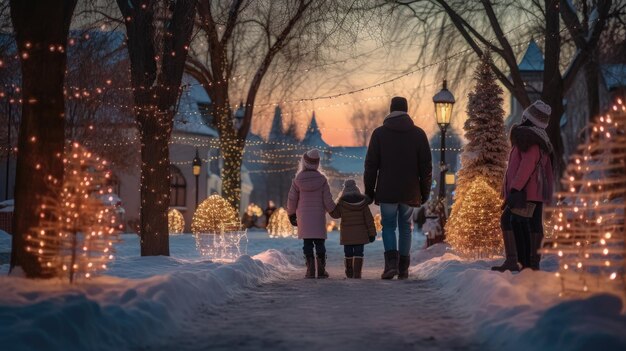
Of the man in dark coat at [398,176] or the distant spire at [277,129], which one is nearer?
the man in dark coat at [398,176]

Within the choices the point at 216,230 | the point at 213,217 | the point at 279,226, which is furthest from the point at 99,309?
the point at 279,226

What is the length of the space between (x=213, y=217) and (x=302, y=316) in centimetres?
1221

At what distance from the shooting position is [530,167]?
1027 cm

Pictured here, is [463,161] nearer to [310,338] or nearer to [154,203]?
[154,203]

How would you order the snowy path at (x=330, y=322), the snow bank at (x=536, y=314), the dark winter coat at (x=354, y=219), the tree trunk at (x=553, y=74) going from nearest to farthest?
the snow bank at (x=536, y=314)
the snowy path at (x=330, y=322)
the dark winter coat at (x=354, y=219)
the tree trunk at (x=553, y=74)

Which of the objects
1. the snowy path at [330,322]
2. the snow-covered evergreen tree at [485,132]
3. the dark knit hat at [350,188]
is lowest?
the snowy path at [330,322]

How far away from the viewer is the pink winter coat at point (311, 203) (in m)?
12.4

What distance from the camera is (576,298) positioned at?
6.13m

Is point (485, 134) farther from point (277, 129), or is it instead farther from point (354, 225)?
point (277, 129)

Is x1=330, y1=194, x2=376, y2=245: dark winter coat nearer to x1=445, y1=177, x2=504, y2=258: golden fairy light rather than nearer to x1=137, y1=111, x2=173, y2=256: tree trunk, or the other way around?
x1=445, y1=177, x2=504, y2=258: golden fairy light

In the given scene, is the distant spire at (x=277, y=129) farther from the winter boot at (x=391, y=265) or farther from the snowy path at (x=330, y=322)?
the snowy path at (x=330, y=322)

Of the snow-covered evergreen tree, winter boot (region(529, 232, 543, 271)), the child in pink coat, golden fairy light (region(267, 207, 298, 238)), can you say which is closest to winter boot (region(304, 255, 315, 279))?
the child in pink coat

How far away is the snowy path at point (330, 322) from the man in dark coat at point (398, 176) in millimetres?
1685

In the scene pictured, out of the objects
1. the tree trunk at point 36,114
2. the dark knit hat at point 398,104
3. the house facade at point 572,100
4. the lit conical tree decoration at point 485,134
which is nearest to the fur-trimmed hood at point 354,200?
the dark knit hat at point 398,104
